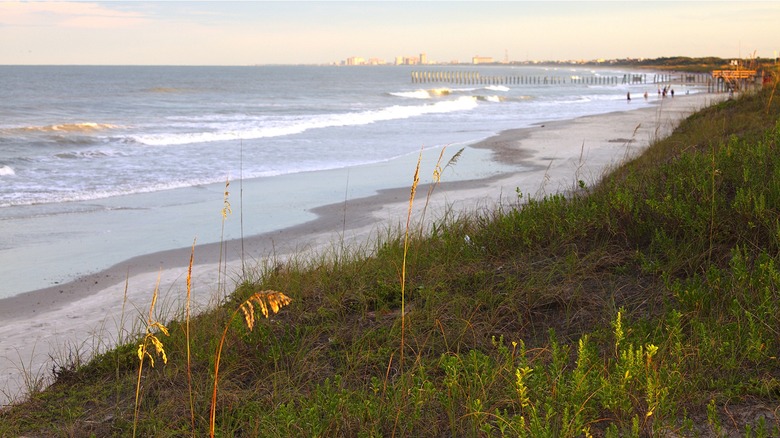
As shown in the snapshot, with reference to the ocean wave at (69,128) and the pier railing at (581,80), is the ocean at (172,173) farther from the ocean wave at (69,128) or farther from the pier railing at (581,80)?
the pier railing at (581,80)

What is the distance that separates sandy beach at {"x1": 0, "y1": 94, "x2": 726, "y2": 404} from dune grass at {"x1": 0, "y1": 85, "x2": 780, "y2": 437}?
69cm

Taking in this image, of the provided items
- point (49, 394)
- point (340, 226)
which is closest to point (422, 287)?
point (49, 394)

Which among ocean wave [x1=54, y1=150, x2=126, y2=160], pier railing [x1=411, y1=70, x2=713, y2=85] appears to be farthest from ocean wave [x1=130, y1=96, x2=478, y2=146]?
pier railing [x1=411, y1=70, x2=713, y2=85]

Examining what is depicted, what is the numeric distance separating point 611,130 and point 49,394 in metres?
22.8

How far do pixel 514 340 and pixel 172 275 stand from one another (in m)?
4.85

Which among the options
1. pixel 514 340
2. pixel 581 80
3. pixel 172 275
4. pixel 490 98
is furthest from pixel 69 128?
pixel 581 80

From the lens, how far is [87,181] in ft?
49.7

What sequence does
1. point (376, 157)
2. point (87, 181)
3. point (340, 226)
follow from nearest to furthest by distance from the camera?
point (340, 226) < point (87, 181) < point (376, 157)

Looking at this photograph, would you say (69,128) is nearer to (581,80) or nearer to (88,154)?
(88,154)

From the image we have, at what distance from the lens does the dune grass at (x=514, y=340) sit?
119 inches

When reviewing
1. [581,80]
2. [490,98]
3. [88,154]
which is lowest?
[88,154]

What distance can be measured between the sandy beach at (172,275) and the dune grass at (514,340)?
0.69 meters

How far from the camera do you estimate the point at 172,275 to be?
7762 millimetres

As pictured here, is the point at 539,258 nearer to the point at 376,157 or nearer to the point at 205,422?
the point at 205,422
